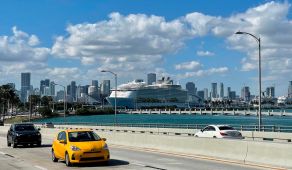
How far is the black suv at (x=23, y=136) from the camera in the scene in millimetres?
32131

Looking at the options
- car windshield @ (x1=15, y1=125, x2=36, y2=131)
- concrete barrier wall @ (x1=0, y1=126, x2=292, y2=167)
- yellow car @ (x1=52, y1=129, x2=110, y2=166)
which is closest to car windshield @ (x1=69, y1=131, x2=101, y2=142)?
yellow car @ (x1=52, y1=129, x2=110, y2=166)

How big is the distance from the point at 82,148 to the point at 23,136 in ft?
48.5

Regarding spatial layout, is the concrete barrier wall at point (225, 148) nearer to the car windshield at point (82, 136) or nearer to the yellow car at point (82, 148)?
the yellow car at point (82, 148)

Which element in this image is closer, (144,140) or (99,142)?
(99,142)

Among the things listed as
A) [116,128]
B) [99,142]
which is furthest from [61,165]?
[116,128]

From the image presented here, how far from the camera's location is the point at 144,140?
29047mm

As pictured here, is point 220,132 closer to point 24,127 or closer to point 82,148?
point 24,127

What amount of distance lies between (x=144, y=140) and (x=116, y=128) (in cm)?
4099

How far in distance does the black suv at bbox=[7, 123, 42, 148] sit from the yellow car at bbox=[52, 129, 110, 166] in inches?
514

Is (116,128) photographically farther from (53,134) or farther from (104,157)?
(104,157)

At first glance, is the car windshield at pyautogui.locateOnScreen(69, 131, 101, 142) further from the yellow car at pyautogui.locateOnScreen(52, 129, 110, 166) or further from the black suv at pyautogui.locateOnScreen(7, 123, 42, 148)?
the black suv at pyautogui.locateOnScreen(7, 123, 42, 148)

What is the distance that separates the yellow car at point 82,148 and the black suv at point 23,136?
13.1 meters

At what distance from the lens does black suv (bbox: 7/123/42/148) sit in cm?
3213

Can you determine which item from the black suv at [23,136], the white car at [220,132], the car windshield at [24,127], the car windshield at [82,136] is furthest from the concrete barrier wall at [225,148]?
the white car at [220,132]
